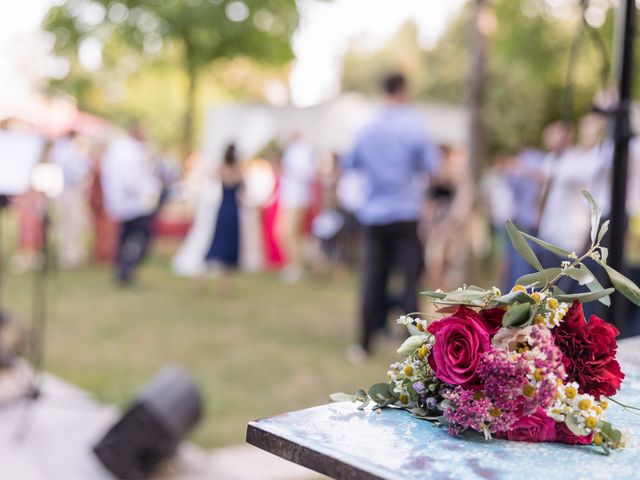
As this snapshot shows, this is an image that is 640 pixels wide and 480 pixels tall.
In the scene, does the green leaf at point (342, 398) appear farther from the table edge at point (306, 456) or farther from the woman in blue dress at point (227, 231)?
the woman in blue dress at point (227, 231)

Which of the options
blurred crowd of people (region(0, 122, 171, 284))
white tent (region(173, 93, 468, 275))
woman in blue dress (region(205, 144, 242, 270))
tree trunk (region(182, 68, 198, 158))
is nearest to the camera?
woman in blue dress (region(205, 144, 242, 270))

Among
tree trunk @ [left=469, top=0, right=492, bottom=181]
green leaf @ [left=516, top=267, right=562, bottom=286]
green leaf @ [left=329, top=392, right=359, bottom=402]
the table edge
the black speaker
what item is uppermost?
tree trunk @ [left=469, top=0, right=492, bottom=181]

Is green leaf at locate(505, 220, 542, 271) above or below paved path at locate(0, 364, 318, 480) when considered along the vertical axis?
above

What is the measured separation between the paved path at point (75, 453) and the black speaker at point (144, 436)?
0.11 meters

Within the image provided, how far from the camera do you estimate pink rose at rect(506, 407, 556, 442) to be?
1.38 m

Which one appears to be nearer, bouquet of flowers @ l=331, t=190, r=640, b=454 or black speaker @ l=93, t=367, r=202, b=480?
bouquet of flowers @ l=331, t=190, r=640, b=454

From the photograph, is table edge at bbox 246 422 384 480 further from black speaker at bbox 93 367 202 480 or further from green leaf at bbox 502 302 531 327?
black speaker at bbox 93 367 202 480

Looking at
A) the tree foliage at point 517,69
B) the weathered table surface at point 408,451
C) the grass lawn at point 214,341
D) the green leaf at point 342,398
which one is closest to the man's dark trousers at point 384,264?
the grass lawn at point 214,341

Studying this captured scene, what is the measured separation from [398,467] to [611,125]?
2256 millimetres

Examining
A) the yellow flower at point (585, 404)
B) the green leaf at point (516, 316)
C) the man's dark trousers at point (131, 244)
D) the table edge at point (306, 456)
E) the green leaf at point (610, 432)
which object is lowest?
the man's dark trousers at point (131, 244)

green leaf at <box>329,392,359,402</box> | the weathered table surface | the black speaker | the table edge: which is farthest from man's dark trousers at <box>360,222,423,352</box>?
the table edge

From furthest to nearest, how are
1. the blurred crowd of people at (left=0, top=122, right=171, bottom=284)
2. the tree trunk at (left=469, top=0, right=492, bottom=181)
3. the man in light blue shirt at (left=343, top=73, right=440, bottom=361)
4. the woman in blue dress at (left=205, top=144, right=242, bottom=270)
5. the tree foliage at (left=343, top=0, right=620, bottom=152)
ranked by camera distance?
the tree foliage at (left=343, top=0, right=620, bottom=152)
the blurred crowd of people at (left=0, top=122, right=171, bottom=284)
the woman in blue dress at (left=205, top=144, right=242, bottom=270)
the tree trunk at (left=469, top=0, right=492, bottom=181)
the man in light blue shirt at (left=343, top=73, right=440, bottom=361)

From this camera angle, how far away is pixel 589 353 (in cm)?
147

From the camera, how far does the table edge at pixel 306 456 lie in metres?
1.22
